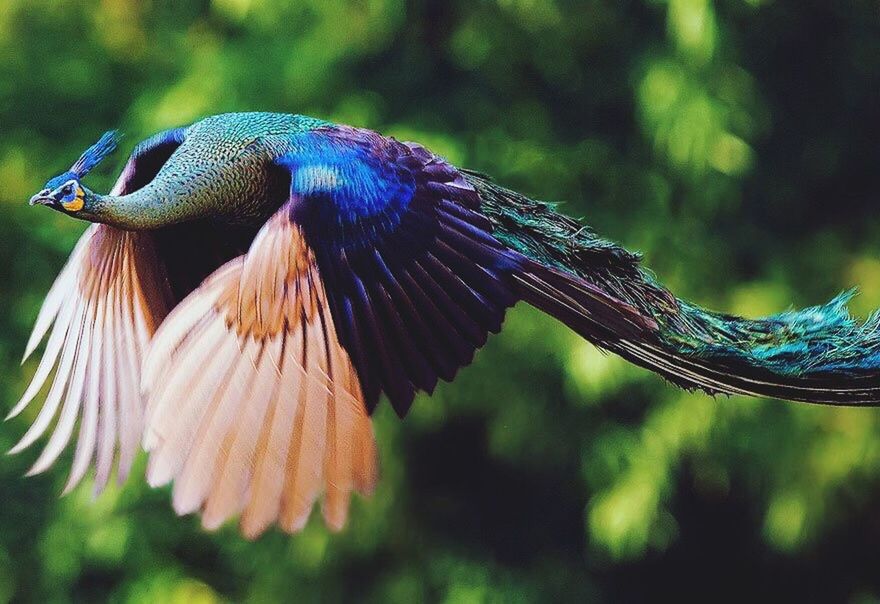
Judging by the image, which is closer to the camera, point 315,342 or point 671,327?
point 315,342

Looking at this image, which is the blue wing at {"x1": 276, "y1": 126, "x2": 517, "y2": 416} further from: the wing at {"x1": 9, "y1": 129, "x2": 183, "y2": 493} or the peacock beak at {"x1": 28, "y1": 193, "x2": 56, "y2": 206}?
the wing at {"x1": 9, "y1": 129, "x2": 183, "y2": 493}

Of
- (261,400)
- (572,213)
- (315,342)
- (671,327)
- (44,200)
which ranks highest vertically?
(572,213)

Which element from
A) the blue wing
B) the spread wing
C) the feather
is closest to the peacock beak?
the spread wing

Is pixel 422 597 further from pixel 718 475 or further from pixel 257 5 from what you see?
pixel 257 5

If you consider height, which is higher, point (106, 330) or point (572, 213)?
point (572, 213)

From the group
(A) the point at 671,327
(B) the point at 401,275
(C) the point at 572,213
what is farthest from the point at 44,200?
(C) the point at 572,213

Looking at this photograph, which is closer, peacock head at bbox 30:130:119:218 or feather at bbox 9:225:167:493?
A: peacock head at bbox 30:130:119:218

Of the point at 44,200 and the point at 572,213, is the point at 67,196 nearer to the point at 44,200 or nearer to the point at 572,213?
the point at 44,200

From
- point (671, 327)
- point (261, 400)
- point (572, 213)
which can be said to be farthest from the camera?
point (572, 213)
